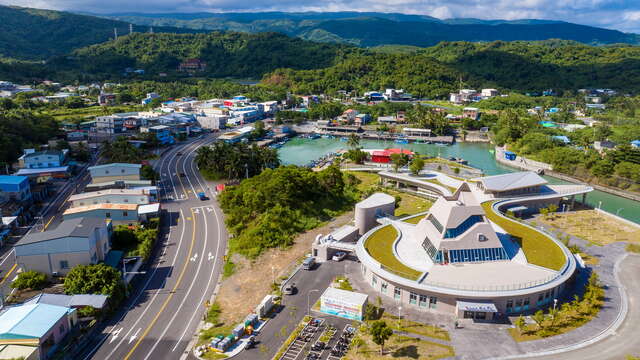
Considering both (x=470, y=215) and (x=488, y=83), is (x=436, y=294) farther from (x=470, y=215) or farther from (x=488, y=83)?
(x=488, y=83)

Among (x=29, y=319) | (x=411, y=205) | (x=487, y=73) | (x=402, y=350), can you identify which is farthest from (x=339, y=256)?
(x=487, y=73)

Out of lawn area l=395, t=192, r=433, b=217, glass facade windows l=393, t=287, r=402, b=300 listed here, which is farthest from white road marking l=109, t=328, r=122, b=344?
lawn area l=395, t=192, r=433, b=217

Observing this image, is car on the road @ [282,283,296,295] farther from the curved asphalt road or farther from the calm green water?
the calm green water

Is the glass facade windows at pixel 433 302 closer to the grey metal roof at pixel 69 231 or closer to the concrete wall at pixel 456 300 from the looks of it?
the concrete wall at pixel 456 300

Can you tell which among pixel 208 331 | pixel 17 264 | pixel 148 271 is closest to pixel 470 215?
pixel 208 331

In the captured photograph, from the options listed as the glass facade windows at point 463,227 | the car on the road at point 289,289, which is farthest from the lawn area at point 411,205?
the car on the road at point 289,289
